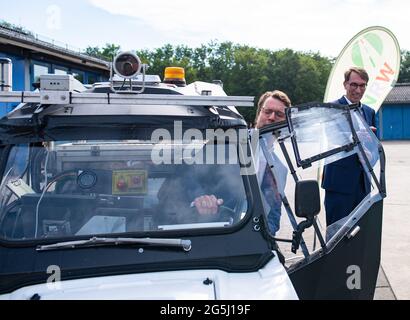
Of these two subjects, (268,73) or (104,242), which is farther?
(268,73)

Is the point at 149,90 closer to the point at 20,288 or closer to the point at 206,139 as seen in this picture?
the point at 206,139

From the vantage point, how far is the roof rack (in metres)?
2.45

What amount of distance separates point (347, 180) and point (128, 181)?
89.0 inches

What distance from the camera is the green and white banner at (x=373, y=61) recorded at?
6715 millimetres

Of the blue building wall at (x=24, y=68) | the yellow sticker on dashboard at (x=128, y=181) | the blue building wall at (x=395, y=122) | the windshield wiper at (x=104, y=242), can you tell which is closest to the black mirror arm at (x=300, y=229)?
the windshield wiper at (x=104, y=242)

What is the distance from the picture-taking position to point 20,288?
7.27 ft

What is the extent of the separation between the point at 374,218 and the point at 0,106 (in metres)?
10.4

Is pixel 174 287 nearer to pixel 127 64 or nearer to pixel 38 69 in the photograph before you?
pixel 127 64

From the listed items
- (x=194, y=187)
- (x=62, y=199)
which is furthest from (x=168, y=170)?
(x=62, y=199)

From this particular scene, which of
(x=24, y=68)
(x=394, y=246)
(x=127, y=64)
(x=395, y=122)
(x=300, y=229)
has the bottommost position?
(x=394, y=246)

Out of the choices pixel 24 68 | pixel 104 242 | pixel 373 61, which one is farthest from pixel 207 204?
pixel 24 68

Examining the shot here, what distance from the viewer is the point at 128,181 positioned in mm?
2645

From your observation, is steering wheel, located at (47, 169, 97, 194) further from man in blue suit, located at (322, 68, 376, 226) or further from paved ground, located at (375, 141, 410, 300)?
paved ground, located at (375, 141, 410, 300)

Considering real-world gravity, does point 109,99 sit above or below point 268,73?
below
